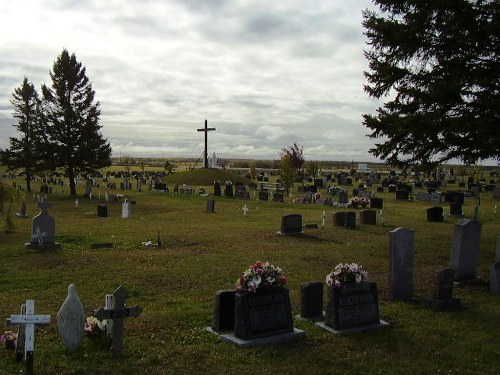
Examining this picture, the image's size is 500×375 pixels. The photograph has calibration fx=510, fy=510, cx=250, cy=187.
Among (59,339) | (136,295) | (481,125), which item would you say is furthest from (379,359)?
(481,125)

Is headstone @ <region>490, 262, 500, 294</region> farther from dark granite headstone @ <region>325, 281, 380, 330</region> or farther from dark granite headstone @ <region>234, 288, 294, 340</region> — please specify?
dark granite headstone @ <region>234, 288, 294, 340</region>

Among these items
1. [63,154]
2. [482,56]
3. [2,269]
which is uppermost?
[482,56]

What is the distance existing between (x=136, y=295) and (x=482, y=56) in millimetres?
11999

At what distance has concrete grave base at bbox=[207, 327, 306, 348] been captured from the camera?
746 cm

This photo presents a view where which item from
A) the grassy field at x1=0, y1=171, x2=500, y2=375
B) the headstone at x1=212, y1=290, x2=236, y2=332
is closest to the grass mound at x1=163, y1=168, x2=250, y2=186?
the grassy field at x1=0, y1=171, x2=500, y2=375

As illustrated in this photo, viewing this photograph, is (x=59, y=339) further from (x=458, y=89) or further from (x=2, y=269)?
(x=458, y=89)

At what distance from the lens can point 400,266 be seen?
10531 millimetres

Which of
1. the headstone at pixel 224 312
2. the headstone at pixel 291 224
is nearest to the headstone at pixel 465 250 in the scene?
the headstone at pixel 224 312

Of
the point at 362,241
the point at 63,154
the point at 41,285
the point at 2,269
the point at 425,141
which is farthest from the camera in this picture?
the point at 63,154

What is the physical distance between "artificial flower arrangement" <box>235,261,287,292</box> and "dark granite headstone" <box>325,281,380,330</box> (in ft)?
3.57

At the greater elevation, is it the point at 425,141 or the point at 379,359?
the point at 425,141

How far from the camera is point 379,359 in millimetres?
7078

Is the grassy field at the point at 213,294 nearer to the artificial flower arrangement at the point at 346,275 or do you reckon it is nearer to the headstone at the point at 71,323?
the headstone at the point at 71,323

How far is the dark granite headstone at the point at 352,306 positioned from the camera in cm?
833
